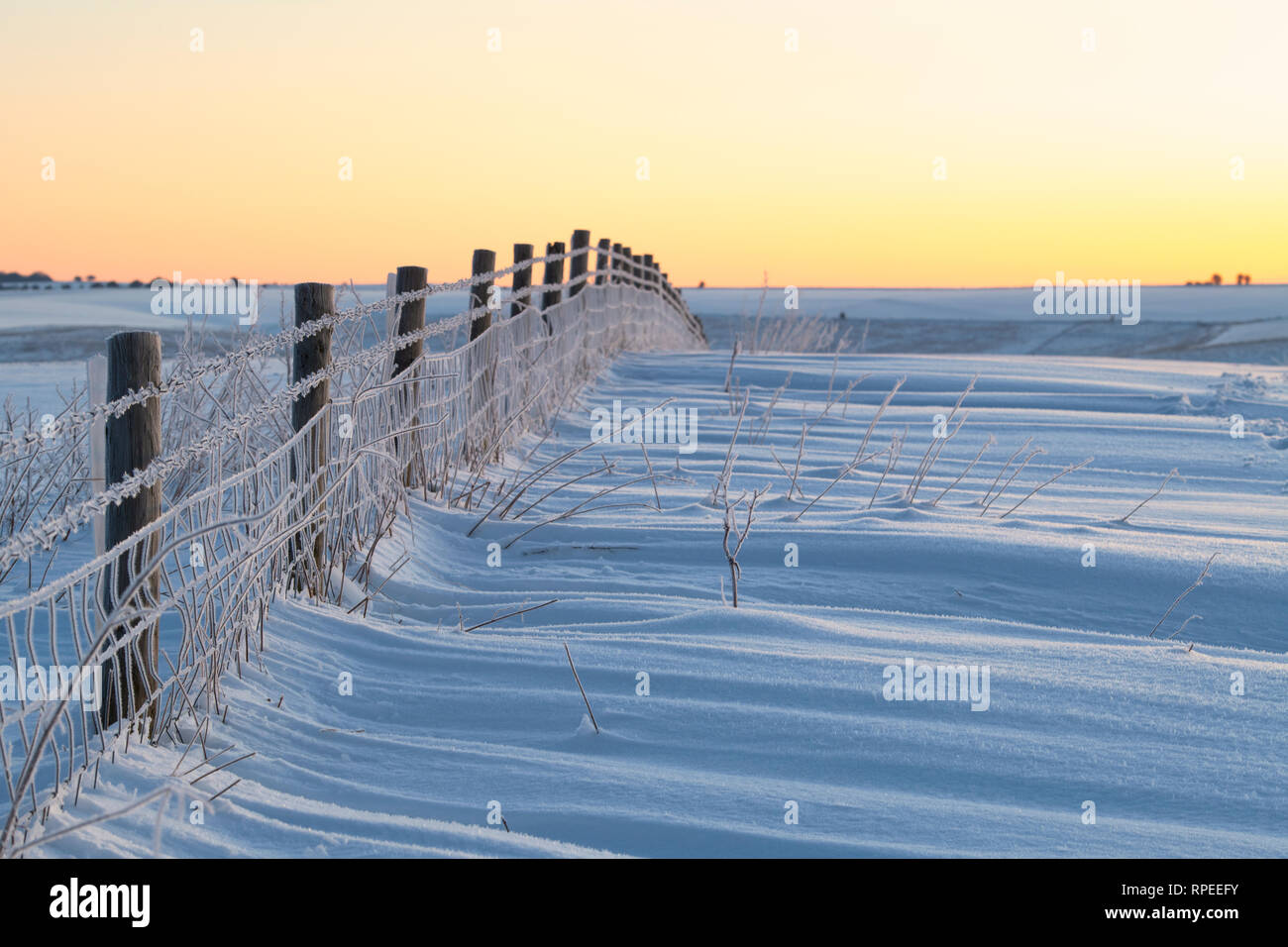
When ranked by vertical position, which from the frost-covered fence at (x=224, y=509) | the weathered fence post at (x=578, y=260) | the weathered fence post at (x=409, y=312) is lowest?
the frost-covered fence at (x=224, y=509)

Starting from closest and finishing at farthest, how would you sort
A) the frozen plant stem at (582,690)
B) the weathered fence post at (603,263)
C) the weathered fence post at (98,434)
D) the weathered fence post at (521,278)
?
Result: 1. the weathered fence post at (98,434)
2. the frozen plant stem at (582,690)
3. the weathered fence post at (521,278)
4. the weathered fence post at (603,263)

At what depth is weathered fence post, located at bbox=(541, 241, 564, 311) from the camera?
6.06 m

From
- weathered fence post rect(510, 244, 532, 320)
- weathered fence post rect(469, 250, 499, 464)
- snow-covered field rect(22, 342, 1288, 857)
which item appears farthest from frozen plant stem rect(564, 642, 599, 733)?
weathered fence post rect(510, 244, 532, 320)

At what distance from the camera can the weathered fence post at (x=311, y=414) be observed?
2619 millimetres

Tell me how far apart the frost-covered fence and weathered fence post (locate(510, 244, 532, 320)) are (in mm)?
15

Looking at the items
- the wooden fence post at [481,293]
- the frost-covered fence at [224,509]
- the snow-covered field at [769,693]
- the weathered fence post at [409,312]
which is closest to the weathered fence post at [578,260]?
the frost-covered fence at [224,509]

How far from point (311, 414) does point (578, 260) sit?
16.0 feet

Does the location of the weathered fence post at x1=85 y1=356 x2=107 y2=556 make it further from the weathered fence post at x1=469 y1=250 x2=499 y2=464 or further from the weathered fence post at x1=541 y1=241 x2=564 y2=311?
the weathered fence post at x1=541 y1=241 x2=564 y2=311

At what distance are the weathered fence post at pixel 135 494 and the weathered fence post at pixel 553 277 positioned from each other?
414 cm

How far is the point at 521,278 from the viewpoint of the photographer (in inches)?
219

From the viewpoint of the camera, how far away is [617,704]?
7.09ft

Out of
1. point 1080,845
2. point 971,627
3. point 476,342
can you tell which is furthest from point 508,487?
point 1080,845

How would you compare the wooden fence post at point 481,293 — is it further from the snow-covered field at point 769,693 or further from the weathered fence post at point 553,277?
the weathered fence post at point 553,277
